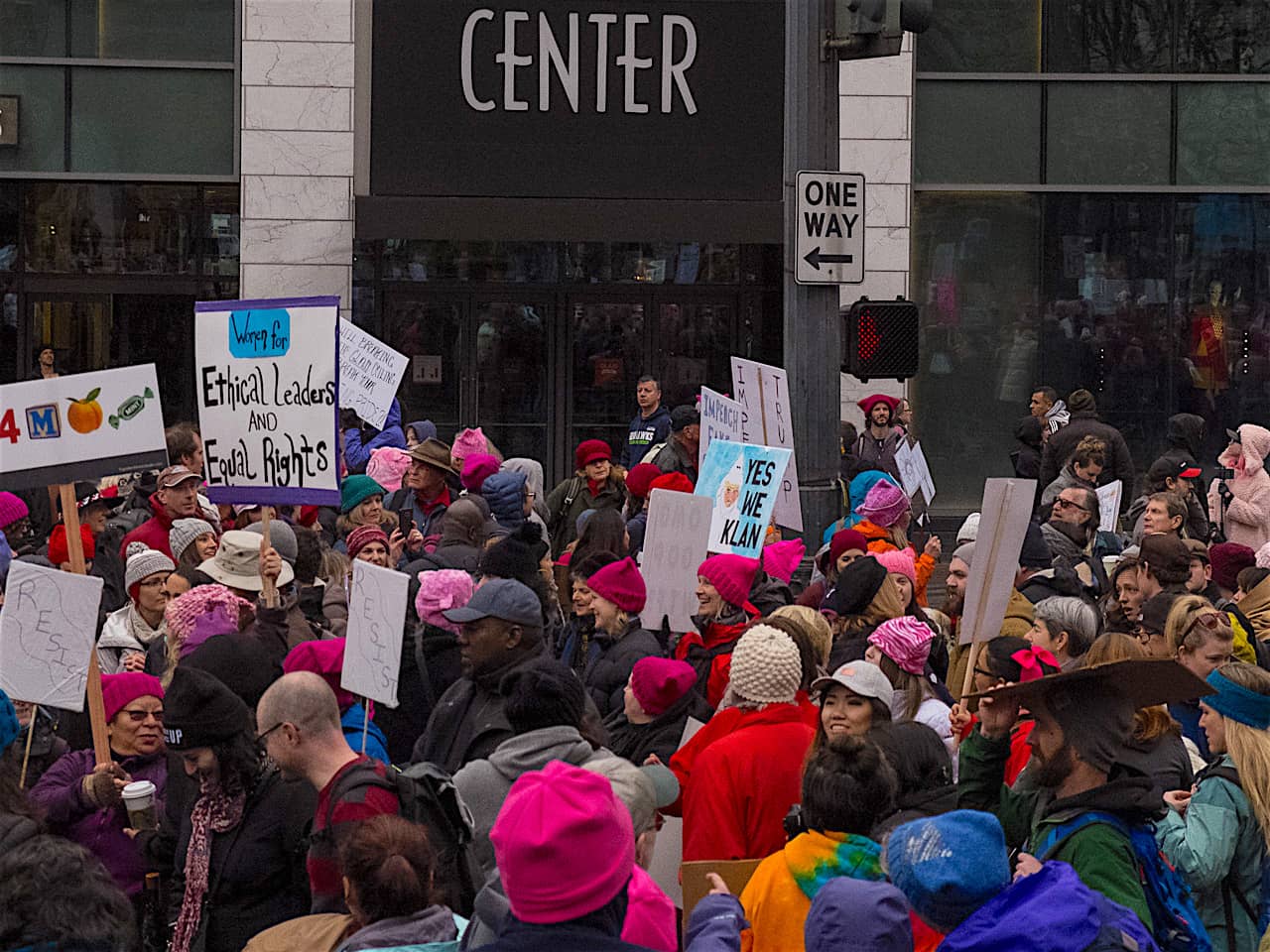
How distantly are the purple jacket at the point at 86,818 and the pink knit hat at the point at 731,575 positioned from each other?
2.70 meters

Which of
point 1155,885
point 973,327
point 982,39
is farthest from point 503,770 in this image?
point 982,39

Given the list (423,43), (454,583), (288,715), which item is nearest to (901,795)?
(288,715)

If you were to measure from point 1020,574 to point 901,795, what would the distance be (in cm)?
412

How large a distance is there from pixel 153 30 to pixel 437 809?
1810 centimetres

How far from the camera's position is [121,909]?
3.61 meters

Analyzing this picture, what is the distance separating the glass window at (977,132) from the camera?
21906 mm

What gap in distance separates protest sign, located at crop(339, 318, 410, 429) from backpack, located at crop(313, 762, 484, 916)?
352 inches

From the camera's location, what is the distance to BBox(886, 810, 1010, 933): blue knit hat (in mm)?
3938

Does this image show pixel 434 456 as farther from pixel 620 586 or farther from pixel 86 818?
pixel 86 818

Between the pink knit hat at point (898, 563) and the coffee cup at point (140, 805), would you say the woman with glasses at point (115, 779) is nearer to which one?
the coffee cup at point (140, 805)

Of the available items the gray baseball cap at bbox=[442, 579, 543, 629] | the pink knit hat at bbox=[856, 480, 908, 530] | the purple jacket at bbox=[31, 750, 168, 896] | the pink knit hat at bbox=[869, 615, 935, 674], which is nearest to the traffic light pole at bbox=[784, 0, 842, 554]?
the pink knit hat at bbox=[856, 480, 908, 530]

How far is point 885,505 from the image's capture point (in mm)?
10773

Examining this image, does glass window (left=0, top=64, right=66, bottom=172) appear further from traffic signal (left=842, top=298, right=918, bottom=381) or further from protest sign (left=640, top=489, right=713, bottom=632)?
protest sign (left=640, top=489, right=713, bottom=632)

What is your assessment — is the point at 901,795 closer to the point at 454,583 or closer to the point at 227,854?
the point at 227,854
